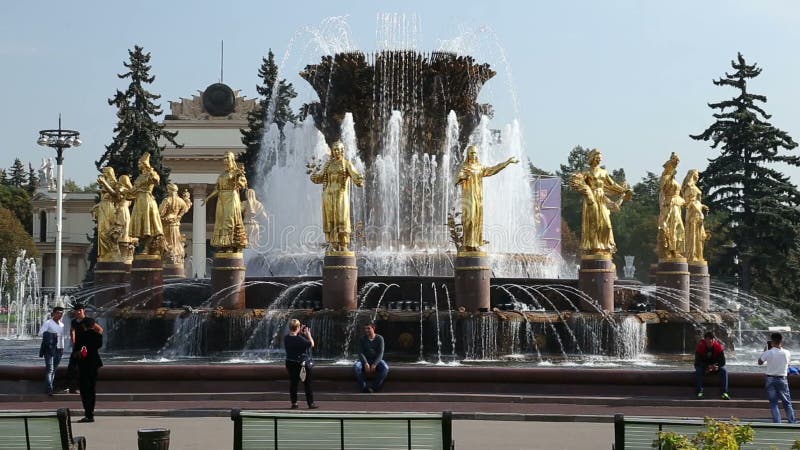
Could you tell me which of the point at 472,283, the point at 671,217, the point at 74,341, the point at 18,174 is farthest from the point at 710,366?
the point at 18,174

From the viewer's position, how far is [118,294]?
2711 cm

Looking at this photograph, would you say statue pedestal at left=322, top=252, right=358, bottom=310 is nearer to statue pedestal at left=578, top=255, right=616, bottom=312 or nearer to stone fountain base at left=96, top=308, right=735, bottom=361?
stone fountain base at left=96, top=308, right=735, bottom=361

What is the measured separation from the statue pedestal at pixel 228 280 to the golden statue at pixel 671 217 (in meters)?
8.98

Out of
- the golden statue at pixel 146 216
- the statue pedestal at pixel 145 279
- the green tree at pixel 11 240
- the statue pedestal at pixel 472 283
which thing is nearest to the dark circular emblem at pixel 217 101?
the green tree at pixel 11 240

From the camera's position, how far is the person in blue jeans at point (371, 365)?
16312 millimetres

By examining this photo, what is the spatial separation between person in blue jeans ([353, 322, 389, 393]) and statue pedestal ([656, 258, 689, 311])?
30.9 feet

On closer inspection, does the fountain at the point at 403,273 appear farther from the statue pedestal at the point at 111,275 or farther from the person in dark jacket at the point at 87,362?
the person in dark jacket at the point at 87,362

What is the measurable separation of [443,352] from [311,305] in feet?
10.8

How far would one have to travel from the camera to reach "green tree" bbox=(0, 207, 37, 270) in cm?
7850

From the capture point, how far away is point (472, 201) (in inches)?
854

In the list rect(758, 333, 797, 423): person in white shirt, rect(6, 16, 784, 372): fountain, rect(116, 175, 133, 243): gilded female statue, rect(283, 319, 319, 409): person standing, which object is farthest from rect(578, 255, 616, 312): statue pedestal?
rect(116, 175, 133, 243): gilded female statue

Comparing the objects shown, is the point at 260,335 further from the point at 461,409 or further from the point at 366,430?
the point at 366,430

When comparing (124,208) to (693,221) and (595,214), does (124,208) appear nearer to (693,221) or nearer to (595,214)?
(595,214)

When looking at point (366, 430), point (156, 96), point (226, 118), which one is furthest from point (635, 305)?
point (226, 118)
